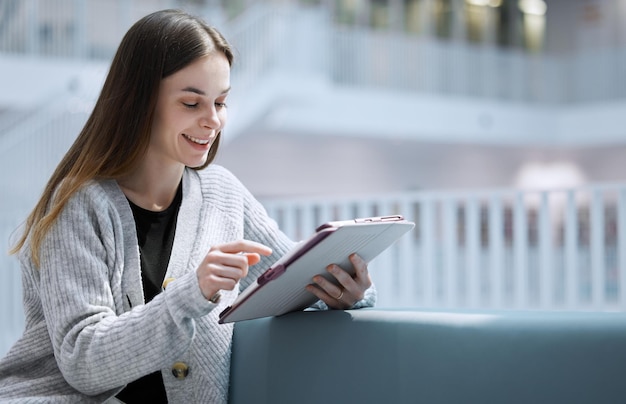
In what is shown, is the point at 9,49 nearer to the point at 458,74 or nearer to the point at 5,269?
the point at 5,269

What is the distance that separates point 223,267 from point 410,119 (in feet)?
42.8

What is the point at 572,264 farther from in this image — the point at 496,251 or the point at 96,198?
the point at 96,198

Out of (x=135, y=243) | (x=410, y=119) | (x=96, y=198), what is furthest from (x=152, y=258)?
(x=410, y=119)

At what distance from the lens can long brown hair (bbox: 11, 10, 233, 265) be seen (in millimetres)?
1826

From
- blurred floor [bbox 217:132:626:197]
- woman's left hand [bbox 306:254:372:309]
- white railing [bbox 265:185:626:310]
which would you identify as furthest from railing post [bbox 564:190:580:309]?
blurred floor [bbox 217:132:626:197]

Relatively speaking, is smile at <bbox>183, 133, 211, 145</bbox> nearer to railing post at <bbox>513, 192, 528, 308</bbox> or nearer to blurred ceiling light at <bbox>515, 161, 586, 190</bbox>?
railing post at <bbox>513, 192, 528, 308</bbox>

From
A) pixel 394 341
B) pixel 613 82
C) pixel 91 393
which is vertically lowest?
pixel 91 393

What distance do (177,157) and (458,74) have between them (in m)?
14.3

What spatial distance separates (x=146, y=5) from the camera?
13242 mm

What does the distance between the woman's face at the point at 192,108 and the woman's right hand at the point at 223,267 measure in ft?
1.14

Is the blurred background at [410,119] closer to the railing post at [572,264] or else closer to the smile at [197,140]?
the railing post at [572,264]

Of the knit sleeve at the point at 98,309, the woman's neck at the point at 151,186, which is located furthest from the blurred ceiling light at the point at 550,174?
the knit sleeve at the point at 98,309

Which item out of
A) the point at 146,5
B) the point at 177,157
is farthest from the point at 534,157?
the point at 177,157

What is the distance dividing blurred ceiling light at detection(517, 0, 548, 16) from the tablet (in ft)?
54.1
